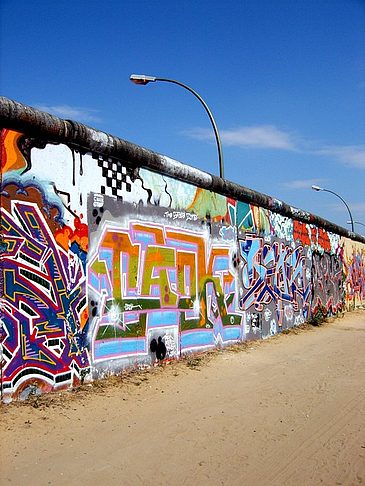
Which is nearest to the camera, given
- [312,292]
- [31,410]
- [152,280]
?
[31,410]

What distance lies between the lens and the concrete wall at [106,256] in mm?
5109

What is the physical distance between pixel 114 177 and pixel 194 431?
3480mm

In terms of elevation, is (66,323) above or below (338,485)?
above

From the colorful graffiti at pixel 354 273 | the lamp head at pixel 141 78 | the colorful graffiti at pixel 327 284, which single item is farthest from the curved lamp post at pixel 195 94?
the colorful graffiti at pixel 354 273

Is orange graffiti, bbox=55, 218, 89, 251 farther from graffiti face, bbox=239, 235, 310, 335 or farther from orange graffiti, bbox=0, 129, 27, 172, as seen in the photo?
graffiti face, bbox=239, 235, 310, 335

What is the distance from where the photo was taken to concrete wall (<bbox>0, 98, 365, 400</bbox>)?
511 centimetres

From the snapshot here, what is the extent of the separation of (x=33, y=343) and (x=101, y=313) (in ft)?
3.83

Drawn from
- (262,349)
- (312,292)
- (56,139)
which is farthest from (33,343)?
(312,292)

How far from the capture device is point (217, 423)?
486cm

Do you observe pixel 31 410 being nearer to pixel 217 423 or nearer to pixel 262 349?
pixel 217 423

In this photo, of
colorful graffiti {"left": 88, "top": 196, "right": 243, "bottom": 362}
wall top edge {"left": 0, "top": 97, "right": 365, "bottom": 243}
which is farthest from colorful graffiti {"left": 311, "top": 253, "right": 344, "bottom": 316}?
colorful graffiti {"left": 88, "top": 196, "right": 243, "bottom": 362}

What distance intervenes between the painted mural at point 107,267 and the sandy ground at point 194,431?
423 mm

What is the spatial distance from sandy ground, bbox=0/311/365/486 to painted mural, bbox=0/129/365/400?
1.39 ft

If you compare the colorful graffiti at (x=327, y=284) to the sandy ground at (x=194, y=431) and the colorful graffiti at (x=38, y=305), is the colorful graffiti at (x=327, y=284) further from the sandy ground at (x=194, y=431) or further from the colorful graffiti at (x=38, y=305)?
the colorful graffiti at (x=38, y=305)
